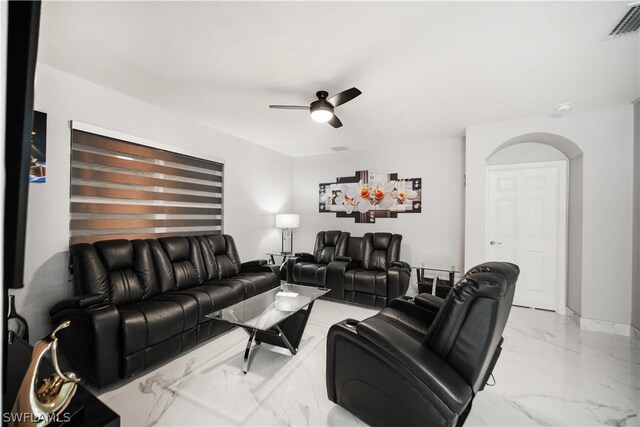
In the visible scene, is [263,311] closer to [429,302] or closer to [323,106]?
[429,302]

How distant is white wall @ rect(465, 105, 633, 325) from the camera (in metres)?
3.10

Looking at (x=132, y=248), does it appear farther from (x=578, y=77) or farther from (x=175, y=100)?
(x=578, y=77)

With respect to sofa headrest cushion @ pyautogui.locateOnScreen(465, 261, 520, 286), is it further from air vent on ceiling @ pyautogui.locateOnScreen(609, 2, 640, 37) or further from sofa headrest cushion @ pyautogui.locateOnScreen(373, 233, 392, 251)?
sofa headrest cushion @ pyautogui.locateOnScreen(373, 233, 392, 251)

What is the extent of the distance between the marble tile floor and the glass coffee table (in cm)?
16

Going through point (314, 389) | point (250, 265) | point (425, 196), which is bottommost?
point (314, 389)

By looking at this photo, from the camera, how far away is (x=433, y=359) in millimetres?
1438

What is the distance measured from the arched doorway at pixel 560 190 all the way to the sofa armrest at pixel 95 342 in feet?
15.6

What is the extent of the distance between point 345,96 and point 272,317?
208 cm

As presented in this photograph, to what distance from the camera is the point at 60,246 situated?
8.21ft

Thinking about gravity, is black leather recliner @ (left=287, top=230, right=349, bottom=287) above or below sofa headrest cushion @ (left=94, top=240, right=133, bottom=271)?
below

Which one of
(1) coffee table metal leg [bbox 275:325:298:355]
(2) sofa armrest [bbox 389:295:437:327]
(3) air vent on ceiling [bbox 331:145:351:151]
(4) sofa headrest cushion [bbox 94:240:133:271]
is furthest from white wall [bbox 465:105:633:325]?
(4) sofa headrest cushion [bbox 94:240:133:271]

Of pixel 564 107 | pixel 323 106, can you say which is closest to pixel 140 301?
pixel 323 106

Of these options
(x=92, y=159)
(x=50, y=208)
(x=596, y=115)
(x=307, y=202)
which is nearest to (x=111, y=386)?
(x=50, y=208)

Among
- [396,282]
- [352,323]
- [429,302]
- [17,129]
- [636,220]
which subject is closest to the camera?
[17,129]
